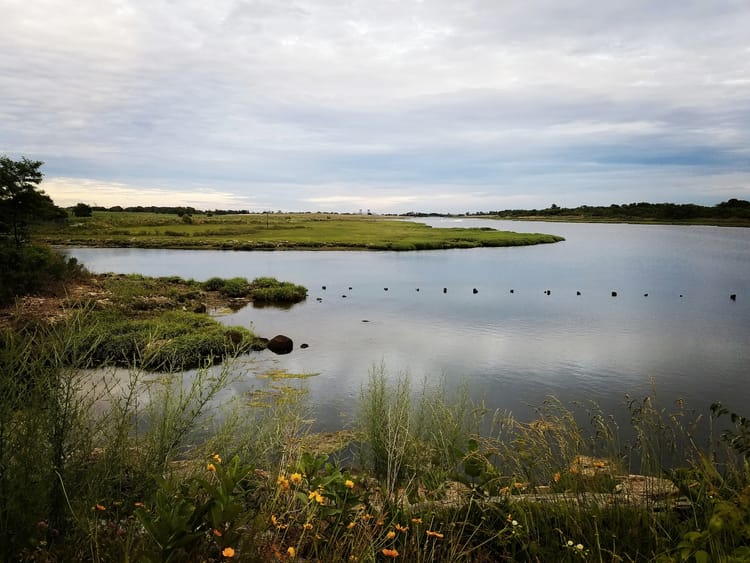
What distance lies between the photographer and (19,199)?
26.8 m

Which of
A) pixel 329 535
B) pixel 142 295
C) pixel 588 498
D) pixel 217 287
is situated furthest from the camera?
pixel 217 287

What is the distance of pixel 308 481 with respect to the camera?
11.4 feet

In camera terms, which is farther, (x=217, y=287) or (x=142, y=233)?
(x=142, y=233)

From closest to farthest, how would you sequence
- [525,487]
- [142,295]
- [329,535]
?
[329,535] → [525,487] → [142,295]

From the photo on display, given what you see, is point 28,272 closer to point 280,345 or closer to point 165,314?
point 165,314

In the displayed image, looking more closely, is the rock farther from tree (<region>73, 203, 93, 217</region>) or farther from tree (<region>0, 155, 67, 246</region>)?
tree (<region>73, 203, 93, 217</region>)

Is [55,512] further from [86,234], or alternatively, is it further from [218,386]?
[86,234]

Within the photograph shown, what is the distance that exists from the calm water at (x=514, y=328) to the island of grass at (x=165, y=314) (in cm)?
174

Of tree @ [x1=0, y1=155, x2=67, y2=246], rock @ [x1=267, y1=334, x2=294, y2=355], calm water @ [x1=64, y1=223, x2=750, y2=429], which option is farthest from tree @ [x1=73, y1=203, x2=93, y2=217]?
rock @ [x1=267, y1=334, x2=294, y2=355]

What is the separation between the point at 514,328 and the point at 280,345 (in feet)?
34.5

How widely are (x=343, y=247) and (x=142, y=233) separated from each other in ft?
110

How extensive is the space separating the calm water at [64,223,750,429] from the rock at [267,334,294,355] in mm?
649

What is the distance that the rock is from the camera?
691 inches

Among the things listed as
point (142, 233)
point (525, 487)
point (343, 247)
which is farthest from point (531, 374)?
point (142, 233)
